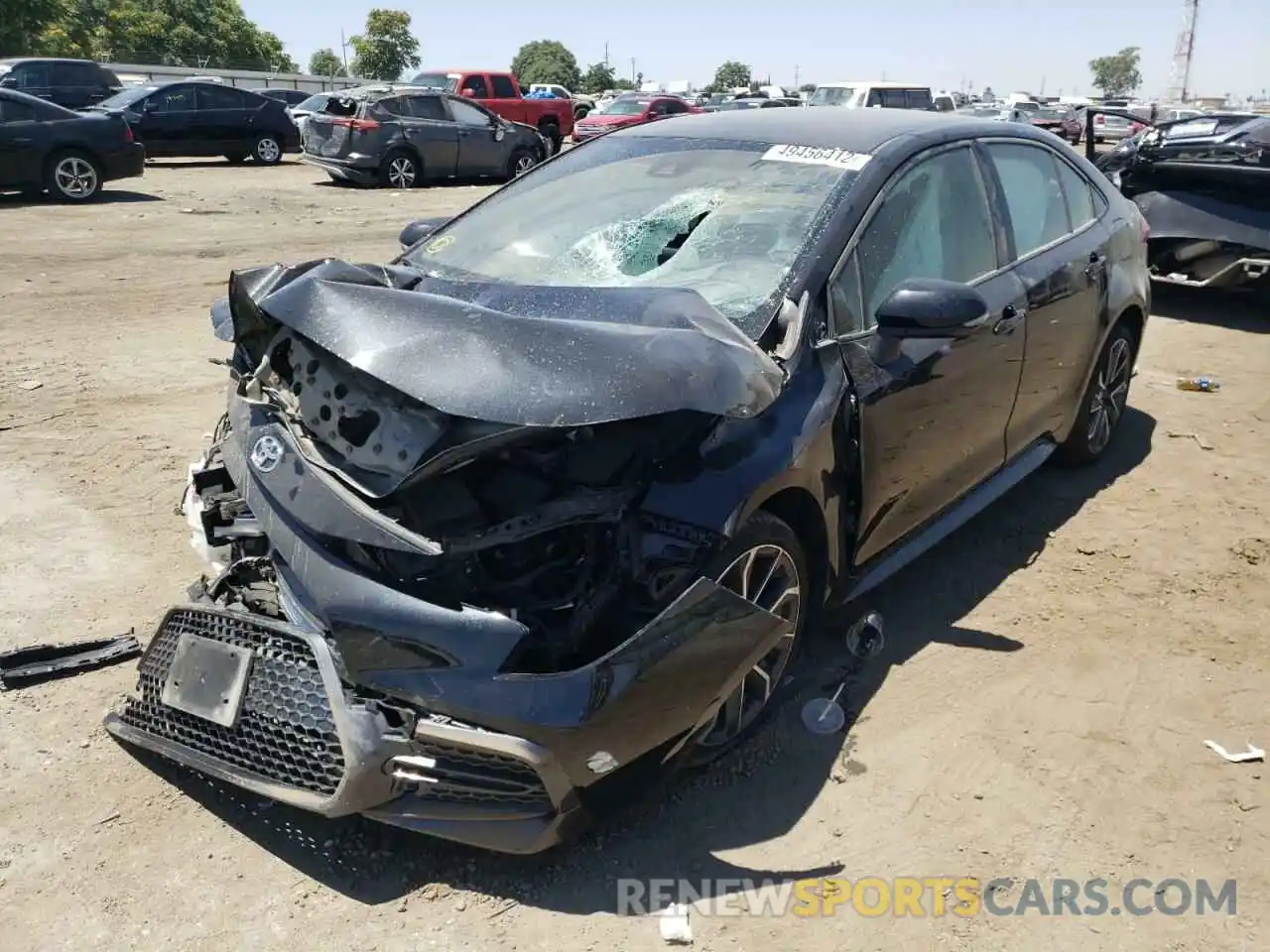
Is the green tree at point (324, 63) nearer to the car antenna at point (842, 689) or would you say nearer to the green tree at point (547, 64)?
the green tree at point (547, 64)

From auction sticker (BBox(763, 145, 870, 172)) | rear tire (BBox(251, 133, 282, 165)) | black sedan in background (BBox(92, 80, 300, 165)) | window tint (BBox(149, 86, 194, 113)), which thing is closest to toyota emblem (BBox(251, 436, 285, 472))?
auction sticker (BBox(763, 145, 870, 172))

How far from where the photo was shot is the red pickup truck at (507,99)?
23312 millimetres

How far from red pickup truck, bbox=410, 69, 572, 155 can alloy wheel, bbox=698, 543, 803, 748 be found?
20.6 metres

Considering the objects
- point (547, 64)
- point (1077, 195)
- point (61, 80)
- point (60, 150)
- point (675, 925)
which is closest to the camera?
point (675, 925)

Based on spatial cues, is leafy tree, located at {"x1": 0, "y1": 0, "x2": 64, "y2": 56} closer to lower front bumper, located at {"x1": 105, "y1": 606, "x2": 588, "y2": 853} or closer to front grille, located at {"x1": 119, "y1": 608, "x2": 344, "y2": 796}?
front grille, located at {"x1": 119, "y1": 608, "x2": 344, "y2": 796}

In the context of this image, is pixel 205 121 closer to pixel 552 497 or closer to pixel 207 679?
pixel 207 679

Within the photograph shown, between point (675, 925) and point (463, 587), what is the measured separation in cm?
95

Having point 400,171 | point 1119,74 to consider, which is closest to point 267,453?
point 400,171

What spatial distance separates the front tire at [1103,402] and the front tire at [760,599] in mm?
2681

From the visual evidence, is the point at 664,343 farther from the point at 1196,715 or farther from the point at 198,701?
the point at 1196,715

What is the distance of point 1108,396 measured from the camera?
554cm

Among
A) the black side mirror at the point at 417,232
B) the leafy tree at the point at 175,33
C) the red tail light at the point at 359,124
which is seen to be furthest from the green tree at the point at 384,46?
the black side mirror at the point at 417,232

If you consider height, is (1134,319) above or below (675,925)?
above

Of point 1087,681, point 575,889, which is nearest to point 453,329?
point 575,889
